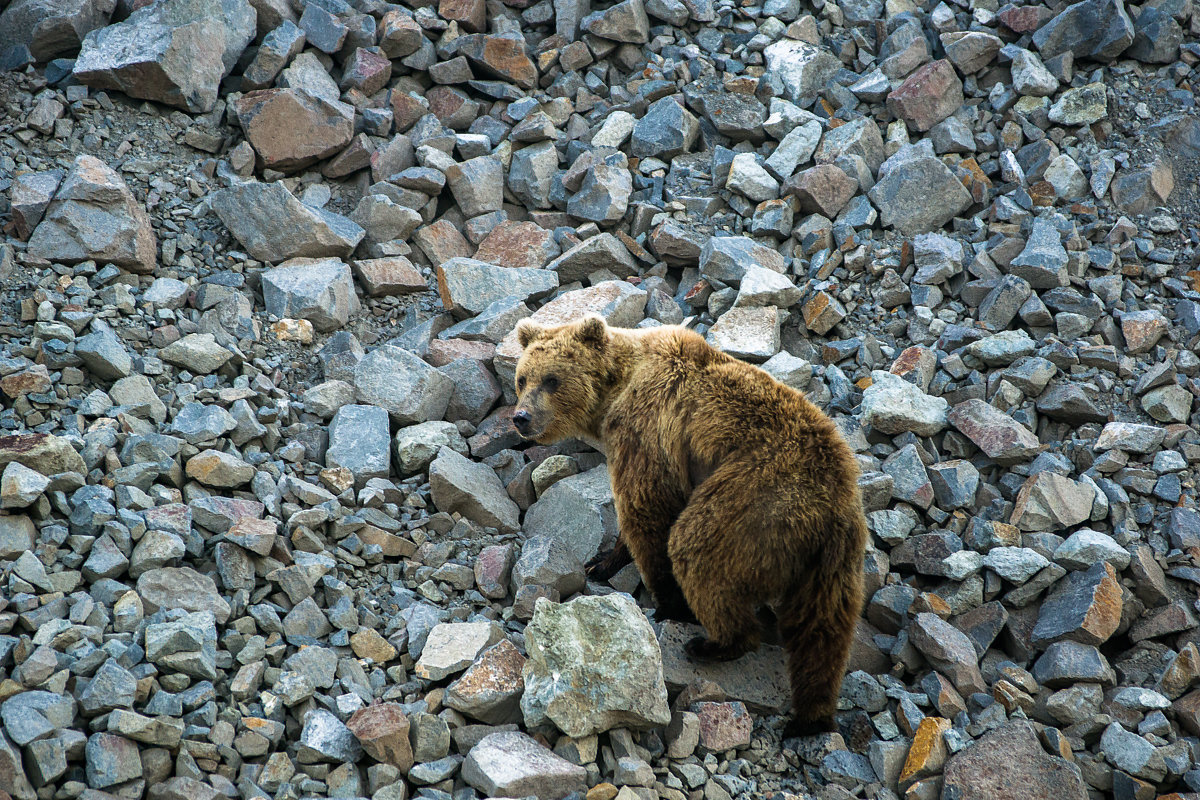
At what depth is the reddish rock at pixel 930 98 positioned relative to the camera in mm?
7906

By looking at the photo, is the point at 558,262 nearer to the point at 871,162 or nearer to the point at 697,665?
the point at 871,162

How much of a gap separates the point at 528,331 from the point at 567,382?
1.88 ft

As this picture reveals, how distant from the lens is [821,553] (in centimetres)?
450

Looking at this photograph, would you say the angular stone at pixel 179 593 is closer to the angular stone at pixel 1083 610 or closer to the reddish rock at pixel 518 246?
the reddish rock at pixel 518 246

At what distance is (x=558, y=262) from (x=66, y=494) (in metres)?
4.07

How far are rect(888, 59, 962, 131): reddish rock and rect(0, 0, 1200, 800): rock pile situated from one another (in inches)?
1.8

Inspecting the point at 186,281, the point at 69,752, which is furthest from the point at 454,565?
the point at 186,281

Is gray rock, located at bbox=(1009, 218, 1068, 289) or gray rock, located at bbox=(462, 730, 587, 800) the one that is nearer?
gray rock, located at bbox=(462, 730, 587, 800)

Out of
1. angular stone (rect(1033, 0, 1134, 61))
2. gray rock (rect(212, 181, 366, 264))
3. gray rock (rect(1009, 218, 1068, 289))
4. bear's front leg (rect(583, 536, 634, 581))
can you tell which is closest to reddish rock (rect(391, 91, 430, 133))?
gray rock (rect(212, 181, 366, 264))

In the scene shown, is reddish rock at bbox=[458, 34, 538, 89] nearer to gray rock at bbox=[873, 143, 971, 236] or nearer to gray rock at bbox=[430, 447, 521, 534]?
gray rock at bbox=[873, 143, 971, 236]

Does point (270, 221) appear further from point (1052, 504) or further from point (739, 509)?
point (1052, 504)

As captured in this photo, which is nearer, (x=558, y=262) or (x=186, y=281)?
(x=186, y=281)

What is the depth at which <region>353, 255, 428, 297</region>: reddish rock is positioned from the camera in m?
7.29

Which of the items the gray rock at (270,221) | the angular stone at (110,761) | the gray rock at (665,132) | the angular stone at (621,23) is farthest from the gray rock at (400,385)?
the angular stone at (621,23)
